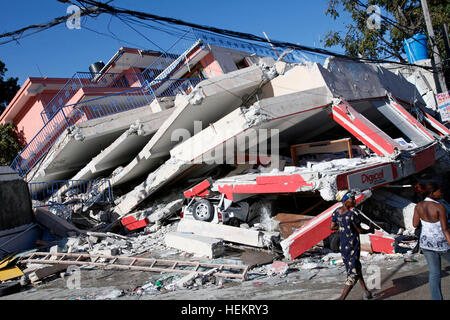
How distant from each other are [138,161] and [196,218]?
9.25 feet

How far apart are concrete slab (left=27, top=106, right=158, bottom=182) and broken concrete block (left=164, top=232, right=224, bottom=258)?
4.55 meters

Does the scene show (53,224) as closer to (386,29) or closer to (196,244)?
(196,244)

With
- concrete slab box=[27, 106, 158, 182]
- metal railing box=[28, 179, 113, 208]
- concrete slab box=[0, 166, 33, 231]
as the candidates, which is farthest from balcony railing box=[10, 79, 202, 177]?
concrete slab box=[0, 166, 33, 231]

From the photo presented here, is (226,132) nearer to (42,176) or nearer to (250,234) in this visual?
(250,234)

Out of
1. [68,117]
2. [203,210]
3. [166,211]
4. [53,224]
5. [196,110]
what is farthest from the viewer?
[68,117]

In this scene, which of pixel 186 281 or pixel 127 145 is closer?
pixel 186 281

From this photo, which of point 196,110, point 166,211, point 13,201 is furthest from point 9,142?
point 196,110

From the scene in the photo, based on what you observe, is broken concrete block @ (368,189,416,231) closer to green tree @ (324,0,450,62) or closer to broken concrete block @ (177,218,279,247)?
broken concrete block @ (177,218,279,247)

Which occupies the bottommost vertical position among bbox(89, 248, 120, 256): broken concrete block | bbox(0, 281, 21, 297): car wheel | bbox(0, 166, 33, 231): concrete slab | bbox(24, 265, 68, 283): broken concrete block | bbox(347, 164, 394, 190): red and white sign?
bbox(0, 281, 21, 297): car wheel

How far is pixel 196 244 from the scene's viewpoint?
282 inches

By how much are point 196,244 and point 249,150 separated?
11.7ft

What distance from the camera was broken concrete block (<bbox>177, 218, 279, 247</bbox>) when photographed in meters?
7.07
